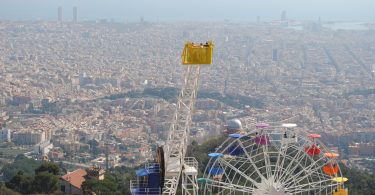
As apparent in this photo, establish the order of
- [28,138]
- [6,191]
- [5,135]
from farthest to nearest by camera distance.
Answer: [5,135]
[28,138]
[6,191]

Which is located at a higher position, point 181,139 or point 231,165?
point 181,139

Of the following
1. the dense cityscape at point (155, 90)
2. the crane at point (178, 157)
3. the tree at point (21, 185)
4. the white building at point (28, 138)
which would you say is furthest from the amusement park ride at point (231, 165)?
the white building at point (28, 138)

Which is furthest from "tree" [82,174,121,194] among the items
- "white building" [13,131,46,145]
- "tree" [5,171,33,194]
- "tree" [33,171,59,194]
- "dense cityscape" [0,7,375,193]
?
"white building" [13,131,46,145]

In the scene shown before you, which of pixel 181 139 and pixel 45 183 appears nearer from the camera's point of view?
pixel 181 139

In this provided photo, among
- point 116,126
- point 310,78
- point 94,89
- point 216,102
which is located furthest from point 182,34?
point 116,126

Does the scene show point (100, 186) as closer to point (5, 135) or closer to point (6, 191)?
point (6, 191)

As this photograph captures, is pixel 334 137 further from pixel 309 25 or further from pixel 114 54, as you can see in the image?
pixel 309 25

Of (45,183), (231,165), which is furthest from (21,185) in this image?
(231,165)
